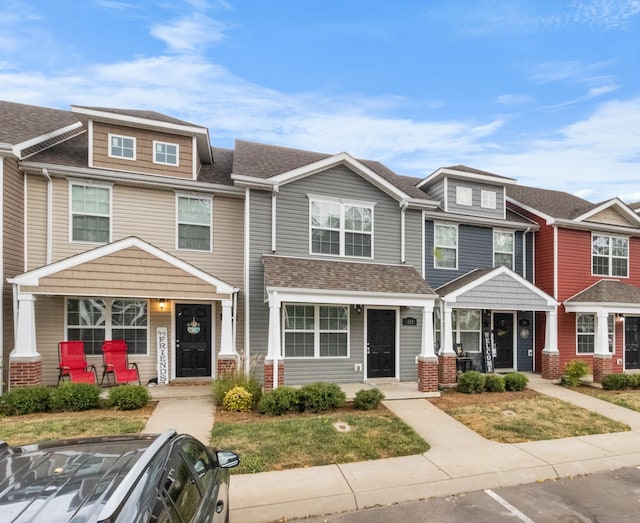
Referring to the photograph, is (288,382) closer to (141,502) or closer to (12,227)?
(12,227)

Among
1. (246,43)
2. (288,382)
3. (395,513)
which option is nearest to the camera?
(395,513)

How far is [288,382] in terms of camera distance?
1120 centimetres

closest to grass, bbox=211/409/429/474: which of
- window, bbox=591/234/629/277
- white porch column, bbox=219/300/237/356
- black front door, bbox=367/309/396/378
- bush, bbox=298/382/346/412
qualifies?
bush, bbox=298/382/346/412

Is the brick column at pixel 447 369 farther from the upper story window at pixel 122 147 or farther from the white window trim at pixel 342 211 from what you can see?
the upper story window at pixel 122 147

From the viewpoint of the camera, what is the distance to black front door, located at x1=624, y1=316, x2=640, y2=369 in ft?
50.2

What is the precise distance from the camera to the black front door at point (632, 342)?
1530 cm

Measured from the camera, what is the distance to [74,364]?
9.80 m

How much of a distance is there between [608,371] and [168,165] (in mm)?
15285

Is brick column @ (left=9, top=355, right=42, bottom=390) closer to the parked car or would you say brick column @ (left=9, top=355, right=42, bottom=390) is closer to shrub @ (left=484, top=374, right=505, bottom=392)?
the parked car

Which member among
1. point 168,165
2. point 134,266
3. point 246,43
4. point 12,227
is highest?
point 246,43

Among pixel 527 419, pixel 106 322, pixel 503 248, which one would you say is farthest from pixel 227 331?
pixel 503 248

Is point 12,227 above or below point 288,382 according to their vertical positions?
above

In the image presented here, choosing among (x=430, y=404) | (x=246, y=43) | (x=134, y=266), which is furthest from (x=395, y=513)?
(x=246, y=43)

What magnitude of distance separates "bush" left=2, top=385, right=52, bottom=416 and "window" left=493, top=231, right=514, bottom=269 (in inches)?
557
